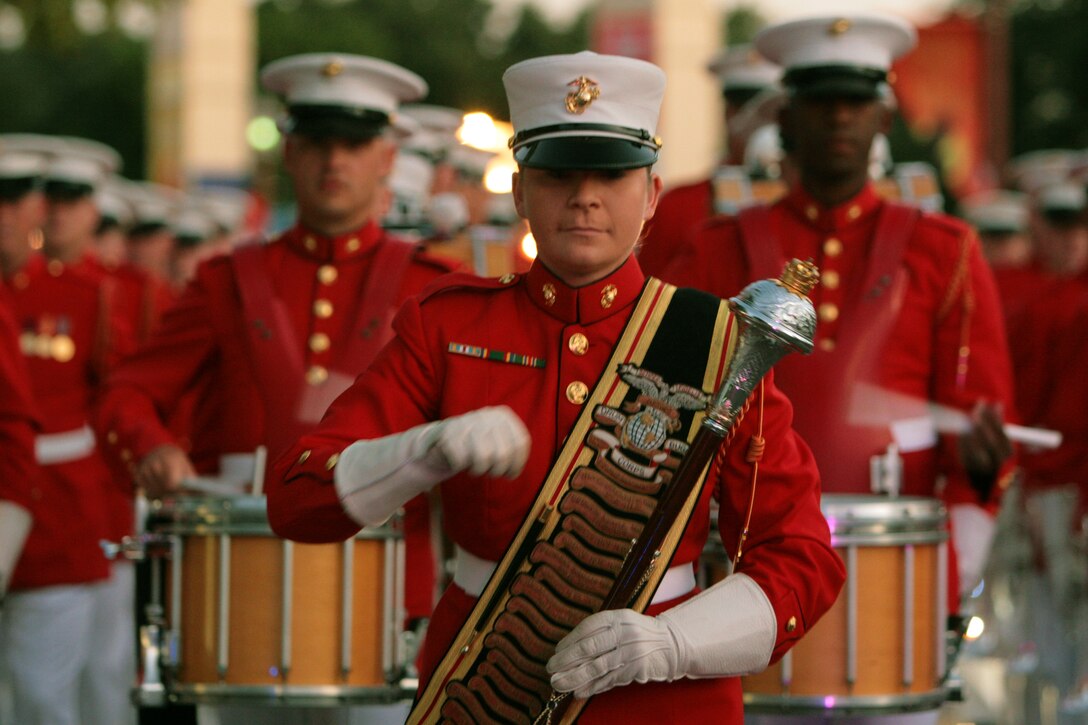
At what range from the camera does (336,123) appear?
6465 millimetres

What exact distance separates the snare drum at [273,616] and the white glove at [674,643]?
174 centimetres

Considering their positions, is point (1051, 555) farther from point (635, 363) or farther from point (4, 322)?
point (635, 363)

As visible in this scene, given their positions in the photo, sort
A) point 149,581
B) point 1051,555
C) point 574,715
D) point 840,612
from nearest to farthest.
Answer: point 574,715, point 840,612, point 149,581, point 1051,555

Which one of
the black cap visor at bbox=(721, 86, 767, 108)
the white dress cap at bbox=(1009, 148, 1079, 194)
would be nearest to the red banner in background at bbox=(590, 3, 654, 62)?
the white dress cap at bbox=(1009, 148, 1079, 194)

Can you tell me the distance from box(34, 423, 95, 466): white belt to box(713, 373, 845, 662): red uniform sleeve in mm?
5795

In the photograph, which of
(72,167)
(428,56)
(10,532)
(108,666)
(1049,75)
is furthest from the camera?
(428,56)

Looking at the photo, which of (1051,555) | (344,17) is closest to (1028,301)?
(1051,555)

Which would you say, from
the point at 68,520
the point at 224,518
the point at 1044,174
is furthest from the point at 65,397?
the point at 1044,174

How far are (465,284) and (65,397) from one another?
5.67 metres

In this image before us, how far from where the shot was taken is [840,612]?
4992 mm

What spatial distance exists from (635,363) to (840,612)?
1395 millimetres

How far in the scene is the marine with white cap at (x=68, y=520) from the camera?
8.42 meters

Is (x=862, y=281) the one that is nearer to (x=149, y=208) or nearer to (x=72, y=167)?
(x=72, y=167)

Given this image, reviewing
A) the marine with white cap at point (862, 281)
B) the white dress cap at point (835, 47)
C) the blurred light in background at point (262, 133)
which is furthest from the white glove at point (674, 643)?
the blurred light in background at point (262, 133)
